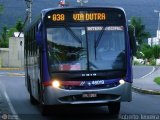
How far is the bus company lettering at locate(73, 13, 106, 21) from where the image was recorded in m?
15.4

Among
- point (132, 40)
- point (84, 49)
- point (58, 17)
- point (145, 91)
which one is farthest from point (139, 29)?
point (84, 49)

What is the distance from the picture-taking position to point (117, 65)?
15242mm

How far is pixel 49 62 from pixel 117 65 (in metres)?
1.81

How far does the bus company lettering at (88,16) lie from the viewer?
50.6ft

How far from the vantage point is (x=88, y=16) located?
15.5 metres

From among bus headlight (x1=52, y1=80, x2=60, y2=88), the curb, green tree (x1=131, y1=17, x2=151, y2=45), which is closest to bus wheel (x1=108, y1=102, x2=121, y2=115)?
bus headlight (x1=52, y1=80, x2=60, y2=88)

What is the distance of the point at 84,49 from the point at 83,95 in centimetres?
124

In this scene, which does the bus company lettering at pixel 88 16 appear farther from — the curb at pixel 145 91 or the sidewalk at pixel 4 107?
the curb at pixel 145 91

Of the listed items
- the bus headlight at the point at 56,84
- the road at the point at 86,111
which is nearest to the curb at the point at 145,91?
the road at the point at 86,111

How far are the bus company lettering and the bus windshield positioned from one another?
0.28 metres

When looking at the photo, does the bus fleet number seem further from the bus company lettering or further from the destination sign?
the bus company lettering

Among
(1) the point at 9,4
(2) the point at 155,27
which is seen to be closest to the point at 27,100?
(1) the point at 9,4

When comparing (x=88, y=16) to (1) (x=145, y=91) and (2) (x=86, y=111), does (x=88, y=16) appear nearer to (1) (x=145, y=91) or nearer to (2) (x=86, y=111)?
(2) (x=86, y=111)

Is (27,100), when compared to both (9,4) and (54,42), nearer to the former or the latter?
(54,42)
